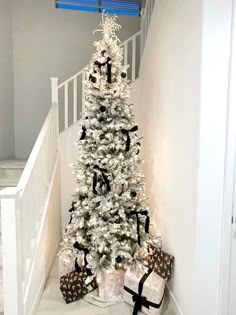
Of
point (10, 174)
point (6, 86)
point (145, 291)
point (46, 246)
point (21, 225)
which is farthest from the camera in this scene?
point (6, 86)

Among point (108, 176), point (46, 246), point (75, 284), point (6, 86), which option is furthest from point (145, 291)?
point (6, 86)

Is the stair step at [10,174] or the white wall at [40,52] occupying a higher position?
the white wall at [40,52]

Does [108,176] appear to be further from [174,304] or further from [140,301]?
[174,304]

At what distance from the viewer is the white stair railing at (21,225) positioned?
184 centimetres

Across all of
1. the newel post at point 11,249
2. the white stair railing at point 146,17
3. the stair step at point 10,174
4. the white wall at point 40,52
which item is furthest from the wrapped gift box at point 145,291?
the white wall at point 40,52

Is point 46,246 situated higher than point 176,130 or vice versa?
point 176,130

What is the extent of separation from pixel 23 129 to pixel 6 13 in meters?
1.86

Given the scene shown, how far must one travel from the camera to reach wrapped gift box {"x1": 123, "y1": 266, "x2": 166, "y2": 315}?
221 centimetres

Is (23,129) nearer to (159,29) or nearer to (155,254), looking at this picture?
(159,29)

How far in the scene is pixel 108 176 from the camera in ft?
8.11

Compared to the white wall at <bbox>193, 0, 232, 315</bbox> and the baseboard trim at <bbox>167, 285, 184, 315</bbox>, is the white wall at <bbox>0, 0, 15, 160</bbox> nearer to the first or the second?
the baseboard trim at <bbox>167, 285, 184, 315</bbox>

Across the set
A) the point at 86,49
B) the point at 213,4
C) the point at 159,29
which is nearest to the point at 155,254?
the point at 213,4

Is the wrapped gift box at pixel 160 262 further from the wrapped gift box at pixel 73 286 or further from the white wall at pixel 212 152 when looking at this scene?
the wrapped gift box at pixel 73 286

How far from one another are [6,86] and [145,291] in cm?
364
